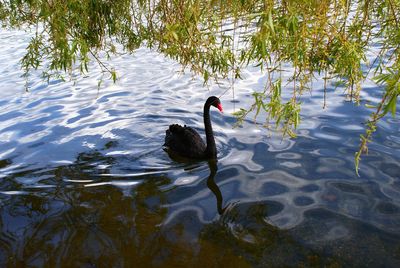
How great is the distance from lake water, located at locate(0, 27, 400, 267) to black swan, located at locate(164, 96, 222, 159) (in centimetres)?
21

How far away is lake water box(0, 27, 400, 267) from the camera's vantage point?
4.30 meters

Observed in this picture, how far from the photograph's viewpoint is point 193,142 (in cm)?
687

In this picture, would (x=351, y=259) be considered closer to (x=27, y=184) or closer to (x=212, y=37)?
(x=212, y=37)

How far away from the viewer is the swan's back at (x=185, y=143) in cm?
678

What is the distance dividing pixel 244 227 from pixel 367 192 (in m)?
1.74

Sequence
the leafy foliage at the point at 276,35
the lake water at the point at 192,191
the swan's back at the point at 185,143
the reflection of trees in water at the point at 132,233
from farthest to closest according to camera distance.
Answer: the swan's back at the point at 185,143
the lake water at the point at 192,191
the reflection of trees in water at the point at 132,233
the leafy foliage at the point at 276,35

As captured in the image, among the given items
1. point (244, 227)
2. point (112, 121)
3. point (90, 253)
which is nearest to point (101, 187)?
point (90, 253)

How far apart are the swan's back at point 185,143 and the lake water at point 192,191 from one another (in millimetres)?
230

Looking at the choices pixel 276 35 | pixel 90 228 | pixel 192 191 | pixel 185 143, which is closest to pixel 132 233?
pixel 90 228

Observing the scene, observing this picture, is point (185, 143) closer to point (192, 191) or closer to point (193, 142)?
point (193, 142)

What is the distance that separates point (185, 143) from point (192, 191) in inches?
55.3

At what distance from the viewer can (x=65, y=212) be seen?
5117mm

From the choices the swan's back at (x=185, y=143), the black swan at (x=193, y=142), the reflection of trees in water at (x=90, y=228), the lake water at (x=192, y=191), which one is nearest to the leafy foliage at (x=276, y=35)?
the lake water at (x=192, y=191)

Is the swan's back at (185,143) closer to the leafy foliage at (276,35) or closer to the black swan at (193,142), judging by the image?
the black swan at (193,142)
